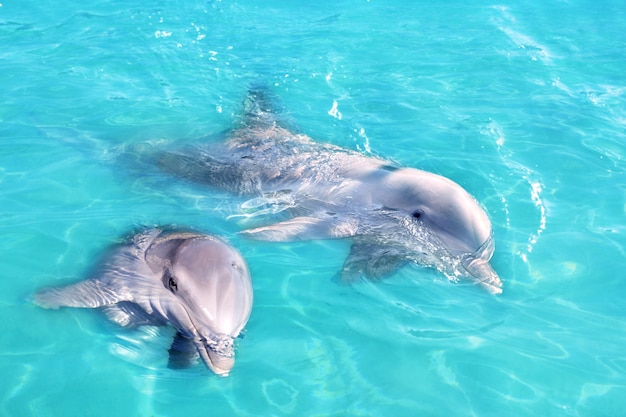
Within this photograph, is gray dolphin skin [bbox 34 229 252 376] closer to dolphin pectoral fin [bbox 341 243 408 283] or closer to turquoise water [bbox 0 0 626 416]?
turquoise water [bbox 0 0 626 416]

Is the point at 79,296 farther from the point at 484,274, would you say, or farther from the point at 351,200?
the point at 484,274

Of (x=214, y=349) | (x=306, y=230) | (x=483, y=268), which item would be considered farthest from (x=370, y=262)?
(x=214, y=349)

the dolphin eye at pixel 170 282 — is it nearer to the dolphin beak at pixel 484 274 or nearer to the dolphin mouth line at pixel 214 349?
the dolphin mouth line at pixel 214 349

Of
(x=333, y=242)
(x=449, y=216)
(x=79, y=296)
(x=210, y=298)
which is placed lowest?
(x=333, y=242)

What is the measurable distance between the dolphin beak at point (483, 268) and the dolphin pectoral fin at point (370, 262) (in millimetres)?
524

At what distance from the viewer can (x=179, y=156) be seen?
7258mm

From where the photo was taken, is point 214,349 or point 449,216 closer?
point 214,349

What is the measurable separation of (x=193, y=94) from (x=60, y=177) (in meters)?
2.86

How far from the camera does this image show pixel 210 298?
4160 millimetres

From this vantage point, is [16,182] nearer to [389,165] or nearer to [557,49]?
[389,165]

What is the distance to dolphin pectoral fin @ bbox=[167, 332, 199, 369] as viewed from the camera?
4051 mm

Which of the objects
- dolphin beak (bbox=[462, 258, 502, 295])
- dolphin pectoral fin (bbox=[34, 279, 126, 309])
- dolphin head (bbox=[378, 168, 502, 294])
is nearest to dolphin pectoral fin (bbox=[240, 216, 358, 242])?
dolphin head (bbox=[378, 168, 502, 294])

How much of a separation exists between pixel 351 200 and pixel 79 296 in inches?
109

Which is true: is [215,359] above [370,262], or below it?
above
